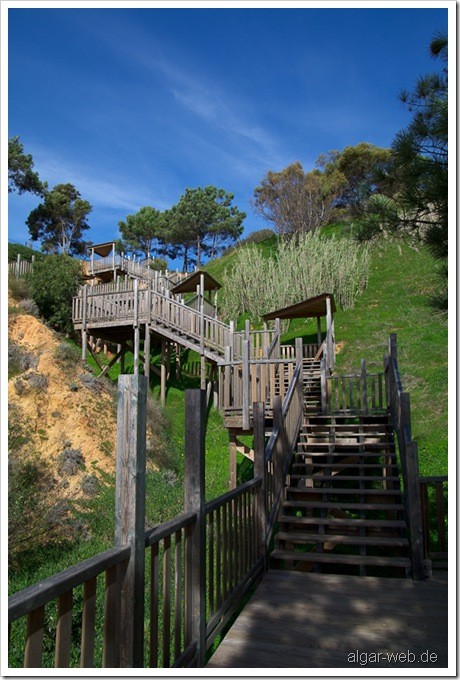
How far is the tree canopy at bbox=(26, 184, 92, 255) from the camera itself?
4312 cm

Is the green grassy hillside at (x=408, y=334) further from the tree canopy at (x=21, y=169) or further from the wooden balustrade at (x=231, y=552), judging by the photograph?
the tree canopy at (x=21, y=169)

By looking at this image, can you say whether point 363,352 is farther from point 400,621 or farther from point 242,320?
point 400,621

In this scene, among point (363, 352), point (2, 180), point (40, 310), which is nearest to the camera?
point (2, 180)

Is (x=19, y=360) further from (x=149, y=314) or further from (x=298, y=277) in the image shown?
(x=298, y=277)

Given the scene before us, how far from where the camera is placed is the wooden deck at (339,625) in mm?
3258

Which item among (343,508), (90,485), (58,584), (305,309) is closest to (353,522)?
(343,508)

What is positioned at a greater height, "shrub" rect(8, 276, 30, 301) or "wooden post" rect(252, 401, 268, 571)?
"shrub" rect(8, 276, 30, 301)

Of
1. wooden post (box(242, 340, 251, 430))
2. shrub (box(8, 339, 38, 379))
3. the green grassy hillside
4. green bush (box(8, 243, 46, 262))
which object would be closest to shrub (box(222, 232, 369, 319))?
the green grassy hillside

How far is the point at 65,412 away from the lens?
11.7 meters

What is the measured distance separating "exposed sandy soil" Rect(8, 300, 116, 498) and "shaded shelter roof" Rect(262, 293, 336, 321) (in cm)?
579

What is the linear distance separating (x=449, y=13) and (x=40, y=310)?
64.0 feet

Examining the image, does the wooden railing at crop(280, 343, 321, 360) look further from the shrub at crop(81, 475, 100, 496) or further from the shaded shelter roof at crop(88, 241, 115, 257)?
the shaded shelter roof at crop(88, 241, 115, 257)

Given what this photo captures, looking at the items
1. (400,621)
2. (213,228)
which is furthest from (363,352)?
(213,228)

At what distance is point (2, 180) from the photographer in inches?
119
